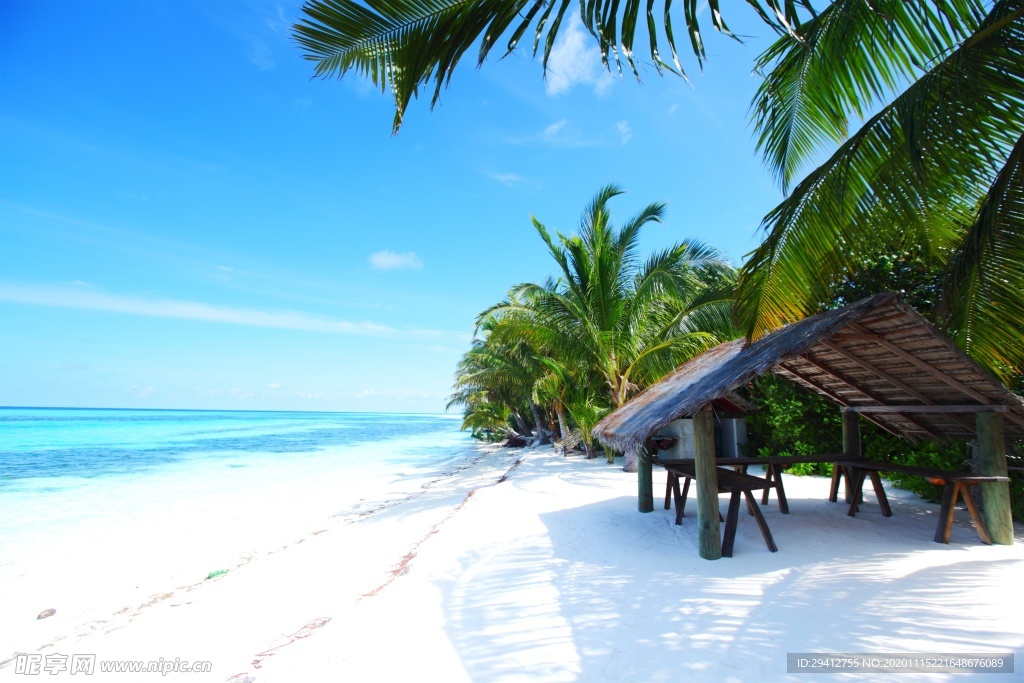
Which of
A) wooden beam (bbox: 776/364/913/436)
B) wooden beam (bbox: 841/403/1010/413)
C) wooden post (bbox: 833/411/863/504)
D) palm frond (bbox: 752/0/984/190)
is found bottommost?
wooden post (bbox: 833/411/863/504)

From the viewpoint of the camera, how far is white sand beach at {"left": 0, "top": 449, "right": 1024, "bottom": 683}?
2.82 metres

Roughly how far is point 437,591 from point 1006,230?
5.34m

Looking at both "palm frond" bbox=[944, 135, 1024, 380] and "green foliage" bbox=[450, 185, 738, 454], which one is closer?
"palm frond" bbox=[944, 135, 1024, 380]

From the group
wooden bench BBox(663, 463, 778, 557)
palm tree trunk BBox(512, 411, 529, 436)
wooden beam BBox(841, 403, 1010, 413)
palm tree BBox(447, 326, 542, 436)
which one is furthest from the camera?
palm tree trunk BBox(512, 411, 529, 436)

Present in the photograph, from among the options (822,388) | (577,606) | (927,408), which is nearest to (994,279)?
(927,408)

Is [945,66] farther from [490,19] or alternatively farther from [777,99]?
[490,19]

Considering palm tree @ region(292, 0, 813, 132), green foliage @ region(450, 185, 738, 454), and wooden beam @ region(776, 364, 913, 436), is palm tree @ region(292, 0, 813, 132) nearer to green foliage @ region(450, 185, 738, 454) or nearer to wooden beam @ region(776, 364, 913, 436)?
wooden beam @ region(776, 364, 913, 436)

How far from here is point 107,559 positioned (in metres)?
6.74

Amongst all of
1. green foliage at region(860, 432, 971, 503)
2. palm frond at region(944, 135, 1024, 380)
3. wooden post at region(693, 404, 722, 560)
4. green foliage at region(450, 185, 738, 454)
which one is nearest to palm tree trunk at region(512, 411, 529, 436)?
green foliage at region(450, 185, 738, 454)

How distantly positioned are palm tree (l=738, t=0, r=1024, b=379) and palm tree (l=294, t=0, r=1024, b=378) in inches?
0.5

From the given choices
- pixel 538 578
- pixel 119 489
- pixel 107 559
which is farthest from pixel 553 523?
pixel 119 489

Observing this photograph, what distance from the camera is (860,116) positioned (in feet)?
13.1

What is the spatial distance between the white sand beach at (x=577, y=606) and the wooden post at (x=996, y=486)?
0.45 ft

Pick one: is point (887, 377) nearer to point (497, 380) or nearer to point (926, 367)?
point (926, 367)
